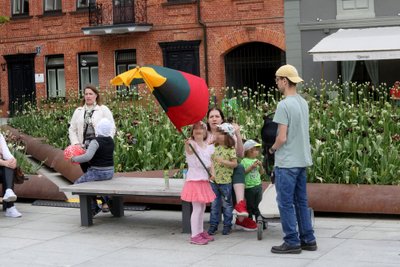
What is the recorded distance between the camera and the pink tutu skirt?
921cm

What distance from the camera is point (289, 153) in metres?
8.38

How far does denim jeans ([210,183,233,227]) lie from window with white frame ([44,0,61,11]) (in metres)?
25.5

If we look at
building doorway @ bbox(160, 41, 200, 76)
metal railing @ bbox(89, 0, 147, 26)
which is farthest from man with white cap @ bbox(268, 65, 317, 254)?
metal railing @ bbox(89, 0, 147, 26)

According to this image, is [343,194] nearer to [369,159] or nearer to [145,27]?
[369,159]

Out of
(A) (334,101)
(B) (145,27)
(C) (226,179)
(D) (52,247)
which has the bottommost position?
(D) (52,247)

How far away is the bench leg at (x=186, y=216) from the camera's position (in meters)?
9.78

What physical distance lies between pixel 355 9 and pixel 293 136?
19806 millimetres

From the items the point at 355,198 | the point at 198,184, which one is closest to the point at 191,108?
the point at 198,184

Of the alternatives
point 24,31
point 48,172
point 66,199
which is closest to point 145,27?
point 24,31

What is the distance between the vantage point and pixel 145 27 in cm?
3070

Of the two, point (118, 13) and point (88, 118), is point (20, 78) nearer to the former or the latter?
point (118, 13)

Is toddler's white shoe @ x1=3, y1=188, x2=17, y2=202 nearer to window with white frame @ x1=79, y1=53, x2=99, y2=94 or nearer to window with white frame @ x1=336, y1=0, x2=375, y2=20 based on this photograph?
window with white frame @ x1=336, y1=0, x2=375, y2=20

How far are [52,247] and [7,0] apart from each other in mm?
27725

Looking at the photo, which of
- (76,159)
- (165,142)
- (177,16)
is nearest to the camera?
(76,159)
